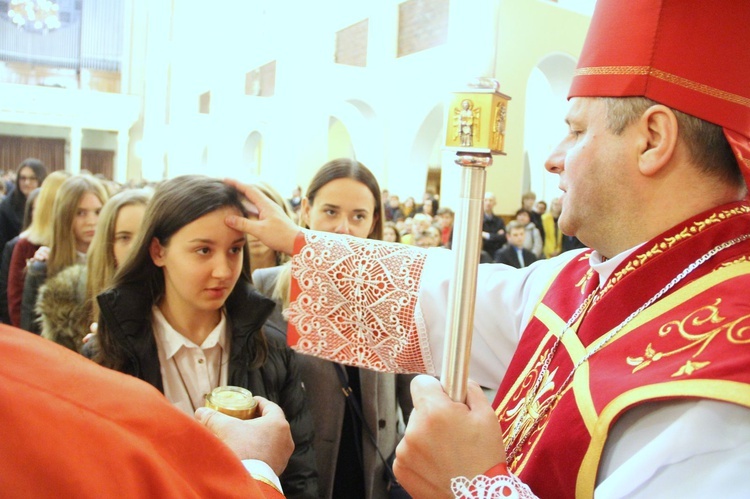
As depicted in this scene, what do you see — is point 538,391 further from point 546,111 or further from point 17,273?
point 546,111

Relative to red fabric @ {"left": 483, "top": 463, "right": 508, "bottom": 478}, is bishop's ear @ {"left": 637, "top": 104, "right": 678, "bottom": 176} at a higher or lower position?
higher

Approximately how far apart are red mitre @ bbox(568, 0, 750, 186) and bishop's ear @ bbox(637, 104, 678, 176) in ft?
0.07

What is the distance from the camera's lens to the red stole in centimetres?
91

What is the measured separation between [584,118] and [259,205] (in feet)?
3.15

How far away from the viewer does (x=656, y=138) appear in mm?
1109

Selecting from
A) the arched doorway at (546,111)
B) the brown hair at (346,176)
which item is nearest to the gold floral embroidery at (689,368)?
the brown hair at (346,176)

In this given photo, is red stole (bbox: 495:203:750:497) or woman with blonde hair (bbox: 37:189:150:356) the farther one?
woman with blonde hair (bbox: 37:189:150:356)

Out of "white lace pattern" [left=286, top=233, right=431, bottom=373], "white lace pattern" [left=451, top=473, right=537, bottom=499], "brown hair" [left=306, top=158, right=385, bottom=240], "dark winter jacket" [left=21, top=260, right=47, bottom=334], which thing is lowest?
"dark winter jacket" [left=21, top=260, right=47, bottom=334]

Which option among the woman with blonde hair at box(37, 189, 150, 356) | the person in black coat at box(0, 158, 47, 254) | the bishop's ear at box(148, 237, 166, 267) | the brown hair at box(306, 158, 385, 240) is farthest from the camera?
the person in black coat at box(0, 158, 47, 254)

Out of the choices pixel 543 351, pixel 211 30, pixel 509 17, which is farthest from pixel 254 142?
pixel 543 351

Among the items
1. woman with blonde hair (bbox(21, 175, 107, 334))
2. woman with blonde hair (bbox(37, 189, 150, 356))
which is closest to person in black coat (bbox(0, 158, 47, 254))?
woman with blonde hair (bbox(21, 175, 107, 334))

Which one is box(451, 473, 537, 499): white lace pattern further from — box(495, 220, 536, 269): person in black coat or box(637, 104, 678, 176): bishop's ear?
box(495, 220, 536, 269): person in black coat

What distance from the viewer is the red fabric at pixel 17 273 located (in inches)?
129

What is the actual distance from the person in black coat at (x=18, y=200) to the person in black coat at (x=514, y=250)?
384 centimetres
